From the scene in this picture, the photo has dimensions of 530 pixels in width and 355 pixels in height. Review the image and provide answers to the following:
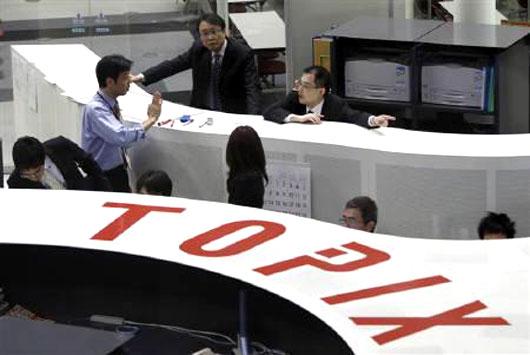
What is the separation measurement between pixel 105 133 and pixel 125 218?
7.49 feet

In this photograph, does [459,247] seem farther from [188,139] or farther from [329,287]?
[188,139]

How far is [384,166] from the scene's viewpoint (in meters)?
6.34

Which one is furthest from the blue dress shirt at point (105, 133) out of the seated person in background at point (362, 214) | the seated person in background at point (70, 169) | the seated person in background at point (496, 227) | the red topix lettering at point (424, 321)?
the red topix lettering at point (424, 321)

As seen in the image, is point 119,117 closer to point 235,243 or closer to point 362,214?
point 362,214

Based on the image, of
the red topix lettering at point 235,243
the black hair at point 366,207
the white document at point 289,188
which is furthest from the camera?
the white document at point 289,188

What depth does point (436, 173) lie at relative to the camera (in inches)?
246

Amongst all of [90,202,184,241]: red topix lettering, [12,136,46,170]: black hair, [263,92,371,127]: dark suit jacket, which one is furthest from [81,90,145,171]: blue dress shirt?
[90,202,184,241]: red topix lettering

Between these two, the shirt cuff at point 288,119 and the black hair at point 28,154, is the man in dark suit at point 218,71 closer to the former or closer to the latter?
the shirt cuff at point 288,119

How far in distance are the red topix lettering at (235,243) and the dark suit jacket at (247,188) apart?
171 centimetres

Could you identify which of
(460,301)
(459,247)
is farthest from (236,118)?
(460,301)

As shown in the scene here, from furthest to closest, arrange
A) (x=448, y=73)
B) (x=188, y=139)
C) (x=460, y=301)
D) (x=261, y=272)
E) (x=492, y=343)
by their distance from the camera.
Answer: (x=448, y=73) < (x=188, y=139) < (x=261, y=272) < (x=460, y=301) < (x=492, y=343)

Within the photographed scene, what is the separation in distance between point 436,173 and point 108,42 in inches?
224

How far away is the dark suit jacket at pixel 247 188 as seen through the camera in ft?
20.5

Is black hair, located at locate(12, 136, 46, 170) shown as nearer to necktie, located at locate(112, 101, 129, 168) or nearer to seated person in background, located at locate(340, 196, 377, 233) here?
necktie, located at locate(112, 101, 129, 168)
